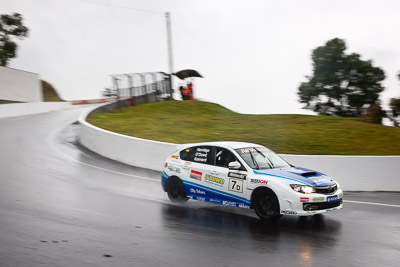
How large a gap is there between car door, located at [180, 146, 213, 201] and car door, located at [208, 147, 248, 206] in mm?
171

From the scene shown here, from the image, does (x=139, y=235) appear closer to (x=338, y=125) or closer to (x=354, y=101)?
(x=338, y=125)

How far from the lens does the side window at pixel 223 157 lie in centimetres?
948

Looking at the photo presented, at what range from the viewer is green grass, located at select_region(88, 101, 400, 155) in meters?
18.2

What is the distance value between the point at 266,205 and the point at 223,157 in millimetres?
1580

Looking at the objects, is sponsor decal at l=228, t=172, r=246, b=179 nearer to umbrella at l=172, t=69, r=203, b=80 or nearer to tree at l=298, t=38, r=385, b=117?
umbrella at l=172, t=69, r=203, b=80

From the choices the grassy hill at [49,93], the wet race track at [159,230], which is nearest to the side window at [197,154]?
the wet race track at [159,230]

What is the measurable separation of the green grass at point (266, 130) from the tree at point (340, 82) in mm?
27848

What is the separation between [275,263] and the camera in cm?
599

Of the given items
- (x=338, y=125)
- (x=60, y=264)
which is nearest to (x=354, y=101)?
(x=338, y=125)

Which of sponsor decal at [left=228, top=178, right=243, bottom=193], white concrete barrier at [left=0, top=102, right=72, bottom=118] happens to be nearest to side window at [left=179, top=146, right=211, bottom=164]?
sponsor decal at [left=228, top=178, right=243, bottom=193]

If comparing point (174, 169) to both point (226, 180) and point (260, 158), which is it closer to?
point (226, 180)

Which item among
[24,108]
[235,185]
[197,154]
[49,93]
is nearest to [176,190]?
[197,154]

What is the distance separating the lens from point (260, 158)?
9469 millimetres

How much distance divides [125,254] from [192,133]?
15.8 metres
